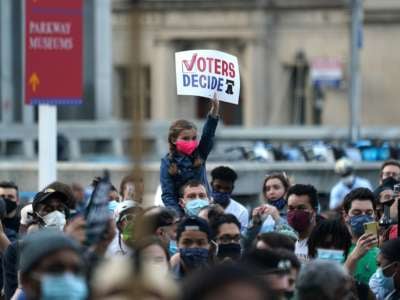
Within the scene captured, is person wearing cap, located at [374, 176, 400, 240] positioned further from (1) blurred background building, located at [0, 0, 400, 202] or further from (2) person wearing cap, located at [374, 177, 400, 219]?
(1) blurred background building, located at [0, 0, 400, 202]

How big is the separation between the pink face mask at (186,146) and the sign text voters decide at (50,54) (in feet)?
13.5

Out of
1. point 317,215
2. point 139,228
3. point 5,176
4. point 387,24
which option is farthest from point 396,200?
point 387,24

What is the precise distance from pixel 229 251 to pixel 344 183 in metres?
12.8

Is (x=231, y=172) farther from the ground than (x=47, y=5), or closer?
closer

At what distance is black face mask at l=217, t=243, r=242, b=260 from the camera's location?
12445mm

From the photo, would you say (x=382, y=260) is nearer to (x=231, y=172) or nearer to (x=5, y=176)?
(x=231, y=172)

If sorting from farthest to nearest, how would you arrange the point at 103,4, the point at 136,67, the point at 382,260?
the point at 103,4 < the point at 382,260 < the point at 136,67

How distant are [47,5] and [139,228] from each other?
11.4 m

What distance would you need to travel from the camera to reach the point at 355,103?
4772 cm

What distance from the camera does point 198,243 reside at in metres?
11.8

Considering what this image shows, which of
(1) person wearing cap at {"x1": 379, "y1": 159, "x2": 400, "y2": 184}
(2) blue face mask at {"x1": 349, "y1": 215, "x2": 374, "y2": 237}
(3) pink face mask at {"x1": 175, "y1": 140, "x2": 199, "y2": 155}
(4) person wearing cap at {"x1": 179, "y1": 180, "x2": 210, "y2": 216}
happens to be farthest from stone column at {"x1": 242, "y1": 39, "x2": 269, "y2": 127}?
(4) person wearing cap at {"x1": 179, "y1": 180, "x2": 210, "y2": 216}

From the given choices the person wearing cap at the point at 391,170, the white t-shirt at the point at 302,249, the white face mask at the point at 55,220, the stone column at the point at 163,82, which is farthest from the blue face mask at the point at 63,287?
the stone column at the point at 163,82

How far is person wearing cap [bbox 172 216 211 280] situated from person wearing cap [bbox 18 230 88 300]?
125 inches

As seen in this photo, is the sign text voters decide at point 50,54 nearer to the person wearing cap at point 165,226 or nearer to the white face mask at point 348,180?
the person wearing cap at point 165,226
